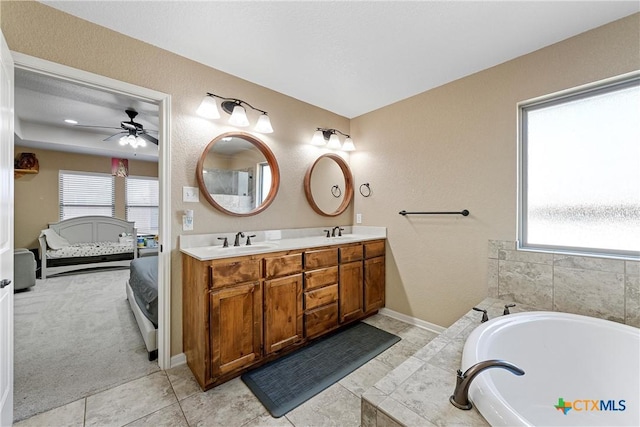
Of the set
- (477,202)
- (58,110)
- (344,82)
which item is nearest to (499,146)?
(477,202)

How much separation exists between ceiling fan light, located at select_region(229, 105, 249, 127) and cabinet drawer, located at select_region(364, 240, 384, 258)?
1701mm

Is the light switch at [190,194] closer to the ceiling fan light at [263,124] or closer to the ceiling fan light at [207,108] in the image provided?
the ceiling fan light at [207,108]

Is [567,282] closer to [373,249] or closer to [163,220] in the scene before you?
[373,249]

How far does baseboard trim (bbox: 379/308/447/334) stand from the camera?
2572mm

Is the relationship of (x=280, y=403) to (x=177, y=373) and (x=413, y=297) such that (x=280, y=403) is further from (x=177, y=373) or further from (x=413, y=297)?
(x=413, y=297)

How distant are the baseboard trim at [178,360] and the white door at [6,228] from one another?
0.81m

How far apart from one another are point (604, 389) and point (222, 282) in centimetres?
223

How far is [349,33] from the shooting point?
1812 mm

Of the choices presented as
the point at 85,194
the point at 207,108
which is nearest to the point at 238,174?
the point at 207,108

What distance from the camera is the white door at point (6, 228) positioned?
1.26 m

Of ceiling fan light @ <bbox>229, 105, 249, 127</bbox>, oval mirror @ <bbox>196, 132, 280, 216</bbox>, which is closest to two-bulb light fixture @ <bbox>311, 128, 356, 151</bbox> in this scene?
oval mirror @ <bbox>196, 132, 280, 216</bbox>

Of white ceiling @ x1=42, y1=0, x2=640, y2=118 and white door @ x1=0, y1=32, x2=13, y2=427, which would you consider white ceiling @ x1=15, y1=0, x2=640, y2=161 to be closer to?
white ceiling @ x1=42, y1=0, x2=640, y2=118

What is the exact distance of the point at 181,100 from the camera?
2.08 metres

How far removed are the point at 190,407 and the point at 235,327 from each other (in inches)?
19.5
